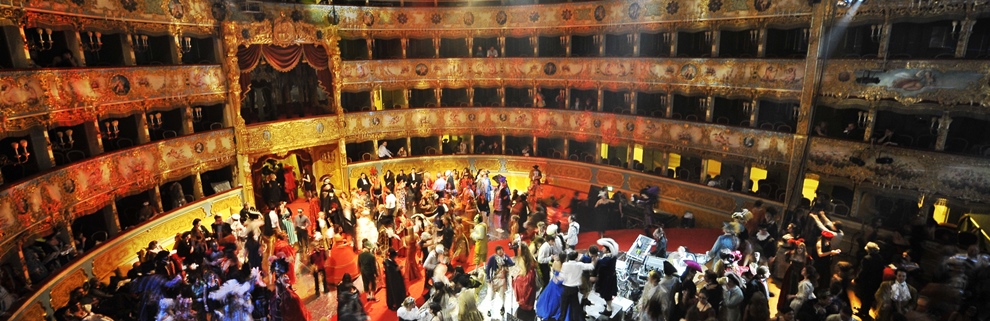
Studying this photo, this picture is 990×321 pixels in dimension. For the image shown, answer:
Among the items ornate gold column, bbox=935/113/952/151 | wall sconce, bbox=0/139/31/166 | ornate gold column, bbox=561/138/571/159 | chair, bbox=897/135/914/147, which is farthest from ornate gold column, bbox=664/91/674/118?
wall sconce, bbox=0/139/31/166

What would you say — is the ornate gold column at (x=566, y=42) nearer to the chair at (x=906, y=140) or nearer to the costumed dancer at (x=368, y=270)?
the chair at (x=906, y=140)

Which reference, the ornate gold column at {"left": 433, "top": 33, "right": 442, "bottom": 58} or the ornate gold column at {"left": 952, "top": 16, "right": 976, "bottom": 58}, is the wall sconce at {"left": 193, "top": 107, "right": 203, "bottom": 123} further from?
the ornate gold column at {"left": 952, "top": 16, "right": 976, "bottom": 58}

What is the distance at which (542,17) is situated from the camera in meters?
21.2

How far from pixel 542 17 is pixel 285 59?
400 inches

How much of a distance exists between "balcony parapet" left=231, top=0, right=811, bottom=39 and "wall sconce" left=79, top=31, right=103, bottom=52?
13.7 feet

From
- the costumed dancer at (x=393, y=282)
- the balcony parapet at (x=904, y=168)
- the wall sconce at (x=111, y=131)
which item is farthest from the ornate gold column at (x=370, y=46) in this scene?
the balcony parapet at (x=904, y=168)

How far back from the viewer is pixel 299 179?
22938mm

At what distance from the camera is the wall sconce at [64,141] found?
13312mm

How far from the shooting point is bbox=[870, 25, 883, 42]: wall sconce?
14316 mm

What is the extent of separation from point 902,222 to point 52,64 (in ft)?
75.6

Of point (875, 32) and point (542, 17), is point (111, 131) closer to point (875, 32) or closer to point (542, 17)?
point (542, 17)

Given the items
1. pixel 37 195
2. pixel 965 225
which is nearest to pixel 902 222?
pixel 965 225

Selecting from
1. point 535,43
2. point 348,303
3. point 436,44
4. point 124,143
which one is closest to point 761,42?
point 535,43

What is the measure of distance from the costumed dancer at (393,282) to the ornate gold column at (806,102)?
12.2 m
